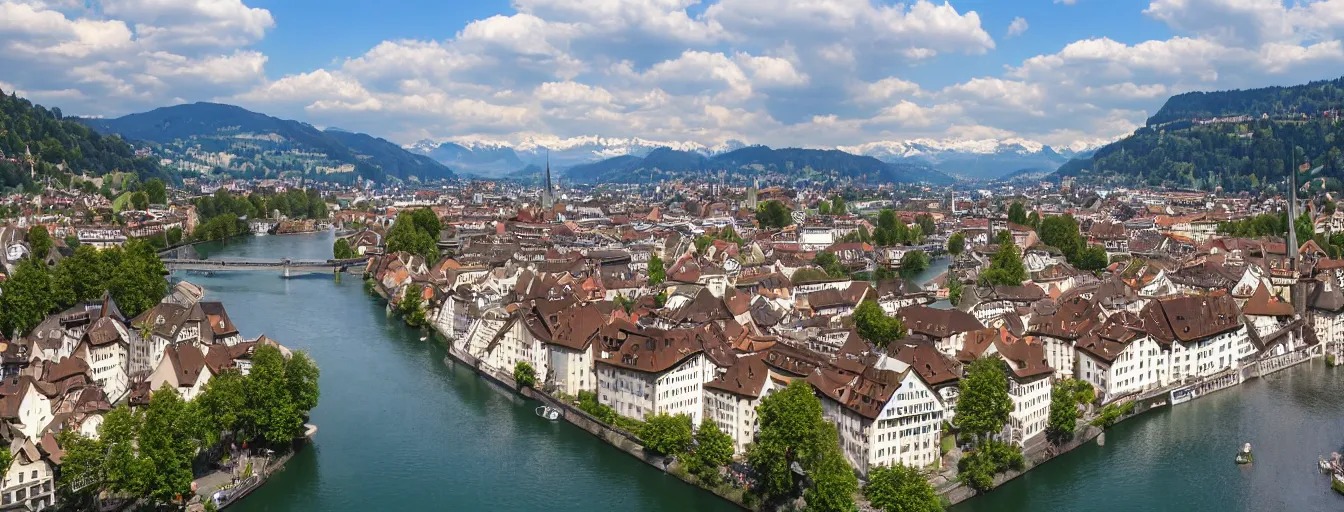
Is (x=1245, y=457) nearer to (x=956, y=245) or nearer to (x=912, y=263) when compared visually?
(x=912, y=263)

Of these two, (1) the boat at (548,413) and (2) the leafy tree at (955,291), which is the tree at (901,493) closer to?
(1) the boat at (548,413)

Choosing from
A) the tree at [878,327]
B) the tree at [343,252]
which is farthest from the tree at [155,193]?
the tree at [878,327]

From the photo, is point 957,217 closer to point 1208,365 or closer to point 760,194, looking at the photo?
point 760,194

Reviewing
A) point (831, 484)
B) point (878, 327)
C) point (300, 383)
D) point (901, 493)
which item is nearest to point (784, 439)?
point (831, 484)

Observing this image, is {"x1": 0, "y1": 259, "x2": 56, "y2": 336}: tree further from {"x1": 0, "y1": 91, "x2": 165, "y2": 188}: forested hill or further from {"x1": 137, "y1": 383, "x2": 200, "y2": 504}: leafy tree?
{"x1": 0, "y1": 91, "x2": 165, "y2": 188}: forested hill

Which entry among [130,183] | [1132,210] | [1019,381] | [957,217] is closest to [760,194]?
[957,217]
